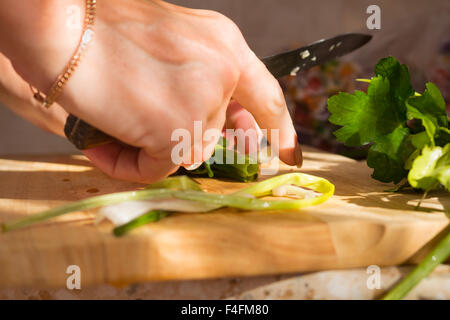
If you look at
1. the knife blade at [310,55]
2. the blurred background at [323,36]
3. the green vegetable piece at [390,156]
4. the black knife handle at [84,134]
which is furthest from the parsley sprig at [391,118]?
the blurred background at [323,36]

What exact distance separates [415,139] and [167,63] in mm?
413

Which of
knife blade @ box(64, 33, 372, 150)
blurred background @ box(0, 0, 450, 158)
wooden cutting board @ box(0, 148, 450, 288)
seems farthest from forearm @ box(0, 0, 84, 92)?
blurred background @ box(0, 0, 450, 158)

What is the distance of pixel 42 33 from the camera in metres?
0.69

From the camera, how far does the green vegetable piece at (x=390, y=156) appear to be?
0.84 meters

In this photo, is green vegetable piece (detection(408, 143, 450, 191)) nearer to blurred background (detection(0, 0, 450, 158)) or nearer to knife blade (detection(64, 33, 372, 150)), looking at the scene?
knife blade (detection(64, 33, 372, 150))

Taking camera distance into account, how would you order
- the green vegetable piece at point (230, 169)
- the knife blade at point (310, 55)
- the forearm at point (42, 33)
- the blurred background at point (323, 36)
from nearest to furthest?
the forearm at point (42, 33), the green vegetable piece at point (230, 169), the knife blade at point (310, 55), the blurred background at point (323, 36)

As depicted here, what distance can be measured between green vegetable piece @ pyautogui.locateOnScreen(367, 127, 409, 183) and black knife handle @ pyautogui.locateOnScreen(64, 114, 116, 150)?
1.51 ft

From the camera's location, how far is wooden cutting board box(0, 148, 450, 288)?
57cm

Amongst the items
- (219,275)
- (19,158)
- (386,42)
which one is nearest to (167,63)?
(219,275)

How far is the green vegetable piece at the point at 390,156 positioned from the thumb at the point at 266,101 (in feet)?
0.50

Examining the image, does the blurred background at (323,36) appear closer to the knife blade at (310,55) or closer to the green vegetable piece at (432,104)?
the knife blade at (310,55)

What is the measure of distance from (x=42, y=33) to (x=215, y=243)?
15.0 inches

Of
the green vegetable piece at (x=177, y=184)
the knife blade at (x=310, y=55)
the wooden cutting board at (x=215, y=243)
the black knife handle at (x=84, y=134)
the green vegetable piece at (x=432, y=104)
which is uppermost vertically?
the knife blade at (x=310, y=55)

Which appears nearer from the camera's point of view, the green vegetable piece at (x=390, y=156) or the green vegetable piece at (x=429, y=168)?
the green vegetable piece at (x=429, y=168)
